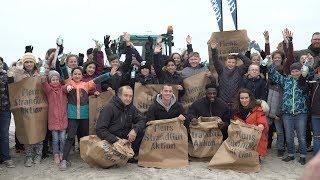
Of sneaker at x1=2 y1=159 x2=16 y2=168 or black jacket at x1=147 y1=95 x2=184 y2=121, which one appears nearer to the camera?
sneaker at x1=2 y1=159 x2=16 y2=168

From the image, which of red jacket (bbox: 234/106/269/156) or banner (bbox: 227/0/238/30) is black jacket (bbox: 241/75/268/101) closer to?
red jacket (bbox: 234/106/269/156)

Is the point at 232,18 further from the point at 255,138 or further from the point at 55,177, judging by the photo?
the point at 55,177

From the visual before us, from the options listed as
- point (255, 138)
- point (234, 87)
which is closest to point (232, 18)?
point (234, 87)

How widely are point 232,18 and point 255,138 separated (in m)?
3.46

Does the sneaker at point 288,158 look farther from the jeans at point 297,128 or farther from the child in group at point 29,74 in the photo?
the child in group at point 29,74

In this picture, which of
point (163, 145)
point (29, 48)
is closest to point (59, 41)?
point (29, 48)

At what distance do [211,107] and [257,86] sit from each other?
93cm

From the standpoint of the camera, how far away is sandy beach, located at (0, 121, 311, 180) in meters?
5.74

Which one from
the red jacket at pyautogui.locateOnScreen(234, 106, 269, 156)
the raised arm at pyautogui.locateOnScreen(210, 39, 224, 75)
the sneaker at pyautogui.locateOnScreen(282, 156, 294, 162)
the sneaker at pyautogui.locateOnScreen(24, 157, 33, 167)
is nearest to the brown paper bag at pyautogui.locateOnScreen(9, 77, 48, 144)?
the sneaker at pyautogui.locateOnScreen(24, 157, 33, 167)

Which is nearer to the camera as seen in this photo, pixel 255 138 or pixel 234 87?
pixel 255 138

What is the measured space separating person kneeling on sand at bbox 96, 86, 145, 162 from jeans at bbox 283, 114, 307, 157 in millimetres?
2463

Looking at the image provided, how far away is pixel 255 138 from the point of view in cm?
608

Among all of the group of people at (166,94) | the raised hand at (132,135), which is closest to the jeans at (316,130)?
the group of people at (166,94)

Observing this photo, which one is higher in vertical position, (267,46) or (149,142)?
(267,46)
